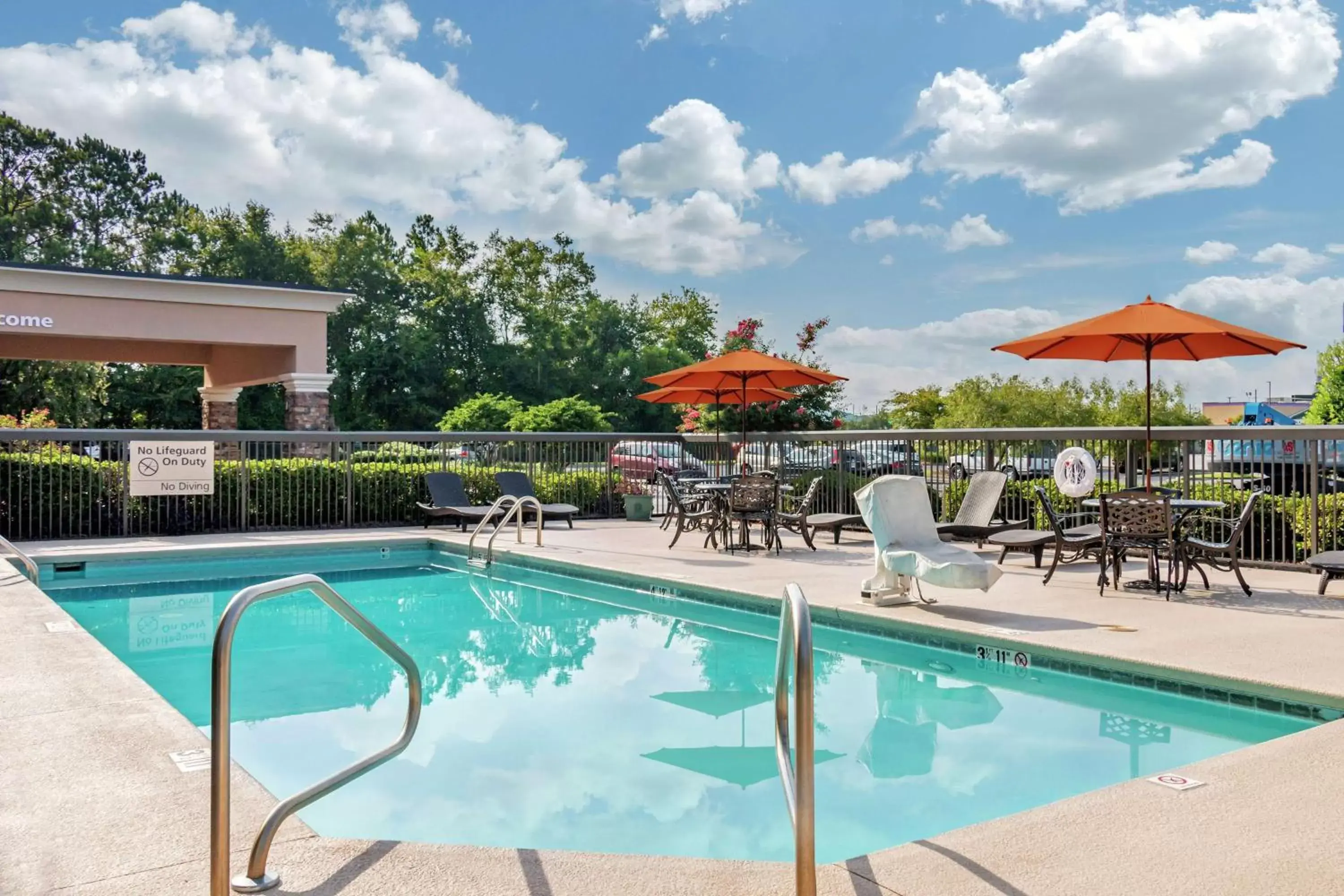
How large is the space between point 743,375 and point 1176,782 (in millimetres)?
9331

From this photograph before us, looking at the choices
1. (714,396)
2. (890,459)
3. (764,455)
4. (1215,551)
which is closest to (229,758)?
(1215,551)

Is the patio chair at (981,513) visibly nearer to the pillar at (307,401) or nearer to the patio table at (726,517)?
the patio table at (726,517)

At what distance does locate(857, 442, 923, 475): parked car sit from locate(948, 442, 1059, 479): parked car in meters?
0.94

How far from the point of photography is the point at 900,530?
781 cm

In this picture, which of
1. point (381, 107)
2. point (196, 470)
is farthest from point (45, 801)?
point (381, 107)

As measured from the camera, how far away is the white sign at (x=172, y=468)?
13141 millimetres

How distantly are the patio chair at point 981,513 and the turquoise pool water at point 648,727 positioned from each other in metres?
3.17

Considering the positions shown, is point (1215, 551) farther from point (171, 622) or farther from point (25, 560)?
point (25, 560)

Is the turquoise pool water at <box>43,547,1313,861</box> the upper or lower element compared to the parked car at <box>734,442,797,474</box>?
lower

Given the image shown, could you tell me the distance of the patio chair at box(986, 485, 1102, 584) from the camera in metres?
8.67

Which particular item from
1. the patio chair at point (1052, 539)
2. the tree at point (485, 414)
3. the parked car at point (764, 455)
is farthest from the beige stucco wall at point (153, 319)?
the patio chair at point (1052, 539)

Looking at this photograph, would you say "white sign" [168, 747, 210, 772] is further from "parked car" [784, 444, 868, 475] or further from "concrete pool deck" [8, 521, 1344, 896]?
"parked car" [784, 444, 868, 475]

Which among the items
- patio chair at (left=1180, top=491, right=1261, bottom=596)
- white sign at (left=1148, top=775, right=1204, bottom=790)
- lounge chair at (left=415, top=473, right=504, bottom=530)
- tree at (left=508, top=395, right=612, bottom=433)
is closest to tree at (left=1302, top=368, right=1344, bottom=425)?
patio chair at (left=1180, top=491, right=1261, bottom=596)

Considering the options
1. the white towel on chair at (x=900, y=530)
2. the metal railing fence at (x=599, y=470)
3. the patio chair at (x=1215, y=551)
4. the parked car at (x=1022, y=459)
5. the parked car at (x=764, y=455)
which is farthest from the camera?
the parked car at (x=764, y=455)
